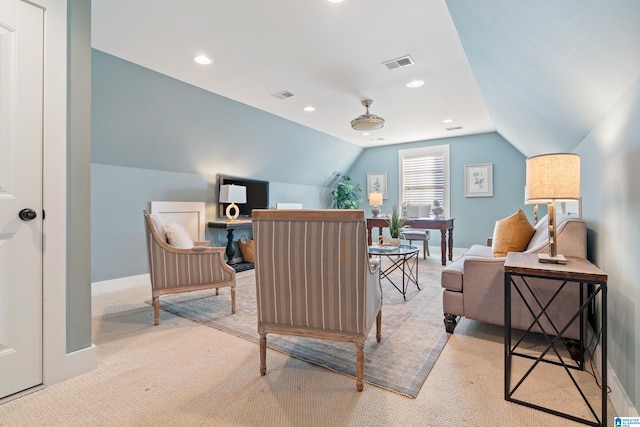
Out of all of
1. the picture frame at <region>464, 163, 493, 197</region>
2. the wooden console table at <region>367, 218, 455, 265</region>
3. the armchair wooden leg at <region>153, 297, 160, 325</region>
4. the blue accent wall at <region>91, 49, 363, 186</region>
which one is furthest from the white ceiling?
the armchair wooden leg at <region>153, 297, 160, 325</region>

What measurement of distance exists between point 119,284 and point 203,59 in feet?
9.26

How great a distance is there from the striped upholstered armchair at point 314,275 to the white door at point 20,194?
120cm

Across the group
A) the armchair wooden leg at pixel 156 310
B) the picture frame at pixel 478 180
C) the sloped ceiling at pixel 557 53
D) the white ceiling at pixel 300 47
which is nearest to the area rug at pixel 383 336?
the armchair wooden leg at pixel 156 310

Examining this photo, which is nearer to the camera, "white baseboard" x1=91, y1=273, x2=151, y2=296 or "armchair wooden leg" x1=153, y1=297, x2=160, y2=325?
"armchair wooden leg" x1=153, y1=297, x2=160, y2=325

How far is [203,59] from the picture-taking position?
2902mm

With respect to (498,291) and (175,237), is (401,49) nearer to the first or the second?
(498,291)

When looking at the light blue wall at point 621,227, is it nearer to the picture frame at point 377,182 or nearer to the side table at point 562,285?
the side table at point 562,285

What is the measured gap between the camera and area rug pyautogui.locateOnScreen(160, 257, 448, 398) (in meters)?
1.79

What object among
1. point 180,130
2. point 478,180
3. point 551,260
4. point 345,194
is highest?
point 180,130

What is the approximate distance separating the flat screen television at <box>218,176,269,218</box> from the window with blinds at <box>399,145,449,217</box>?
10.6ft

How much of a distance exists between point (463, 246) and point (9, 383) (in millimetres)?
6712

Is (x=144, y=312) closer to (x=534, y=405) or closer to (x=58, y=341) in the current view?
(x=58, y=341)

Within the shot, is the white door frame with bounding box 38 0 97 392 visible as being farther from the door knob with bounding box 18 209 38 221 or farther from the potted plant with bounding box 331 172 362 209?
the potted plant with bounding box 331 172 362 209

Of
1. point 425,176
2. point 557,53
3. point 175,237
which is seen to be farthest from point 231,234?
point 425,176
